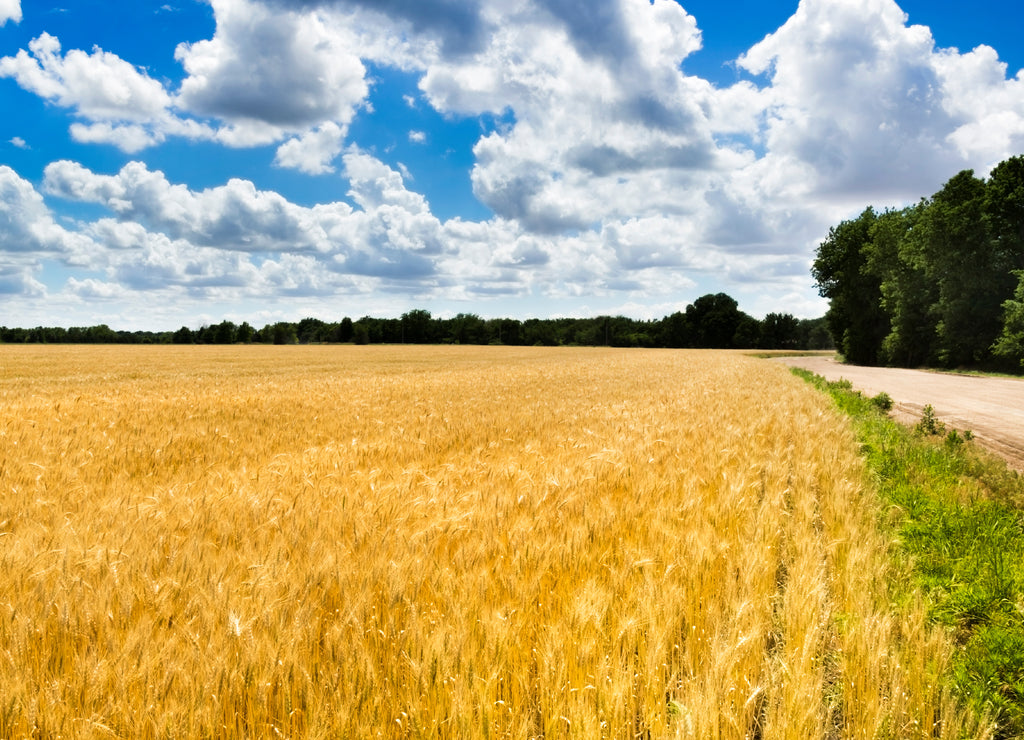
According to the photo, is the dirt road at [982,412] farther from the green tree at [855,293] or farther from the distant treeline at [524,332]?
the distant treeline at [524,332]

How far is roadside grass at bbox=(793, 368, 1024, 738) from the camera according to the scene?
302 centimetres

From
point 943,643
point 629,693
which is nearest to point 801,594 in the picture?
point 943,643

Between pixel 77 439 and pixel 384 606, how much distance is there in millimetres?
6964

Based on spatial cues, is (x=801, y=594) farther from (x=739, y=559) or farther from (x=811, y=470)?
(x=811, y=470)

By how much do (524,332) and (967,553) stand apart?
154 m

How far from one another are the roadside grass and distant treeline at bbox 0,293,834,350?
14596 centimetres

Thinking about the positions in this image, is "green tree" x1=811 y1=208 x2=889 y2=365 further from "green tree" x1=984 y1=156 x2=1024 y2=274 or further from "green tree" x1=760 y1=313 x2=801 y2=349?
"green tree" x1=760 y1=313 x2=801 y2=349

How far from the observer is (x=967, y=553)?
4.72 m

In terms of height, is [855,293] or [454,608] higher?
[855,293]

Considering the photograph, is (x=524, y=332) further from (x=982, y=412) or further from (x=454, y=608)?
(x=454, y=608)

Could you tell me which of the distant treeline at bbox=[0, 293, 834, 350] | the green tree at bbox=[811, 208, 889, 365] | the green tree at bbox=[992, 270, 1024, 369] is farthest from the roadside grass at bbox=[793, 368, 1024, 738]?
the distant treeline at bbox=[0, 293, 834, 350]

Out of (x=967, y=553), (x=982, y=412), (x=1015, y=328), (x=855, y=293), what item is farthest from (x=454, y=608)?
(x=855, y=293)

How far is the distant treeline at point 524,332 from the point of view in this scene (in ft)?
489

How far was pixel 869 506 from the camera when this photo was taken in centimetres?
586
